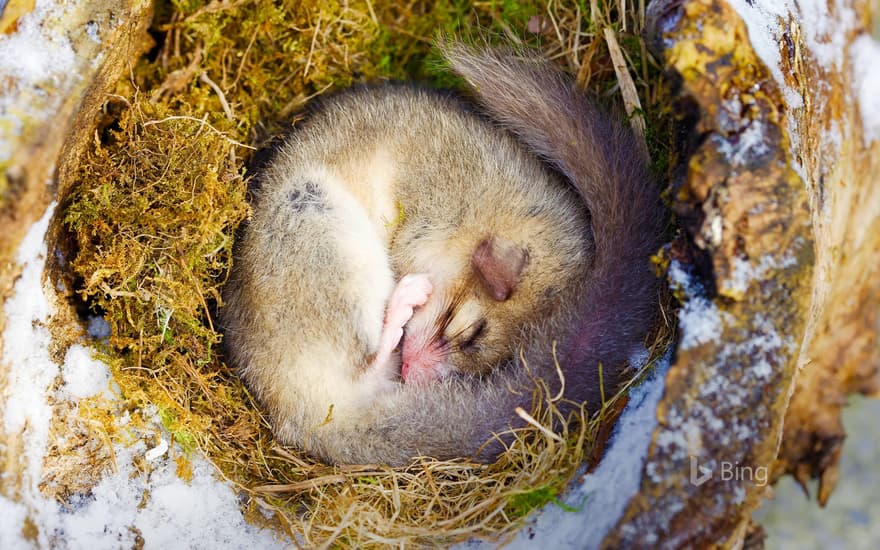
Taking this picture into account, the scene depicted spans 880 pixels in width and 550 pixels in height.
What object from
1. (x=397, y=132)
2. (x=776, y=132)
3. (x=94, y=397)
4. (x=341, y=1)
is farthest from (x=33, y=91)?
(x=776, y=132)

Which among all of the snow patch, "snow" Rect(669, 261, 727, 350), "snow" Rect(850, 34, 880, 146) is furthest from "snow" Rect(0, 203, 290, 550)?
"snow" Rect(850, 34, 880, 146)

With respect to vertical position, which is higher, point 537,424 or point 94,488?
point 94,488

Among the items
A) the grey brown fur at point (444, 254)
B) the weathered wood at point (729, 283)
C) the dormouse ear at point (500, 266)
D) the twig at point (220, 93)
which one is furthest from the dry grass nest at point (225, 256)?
the dormouse ear at point (500, 266)

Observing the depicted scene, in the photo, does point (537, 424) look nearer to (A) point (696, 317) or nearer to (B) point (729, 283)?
(A) point (696, 317)

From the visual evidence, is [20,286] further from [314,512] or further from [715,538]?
[715,538]

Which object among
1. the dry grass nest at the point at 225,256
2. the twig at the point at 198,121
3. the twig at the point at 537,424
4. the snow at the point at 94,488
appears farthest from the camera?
the twig at the point at 198,121

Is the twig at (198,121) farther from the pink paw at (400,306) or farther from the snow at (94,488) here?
the pink paw at (400,306)

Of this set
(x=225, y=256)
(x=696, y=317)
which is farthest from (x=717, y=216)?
(x=225, y=256)
